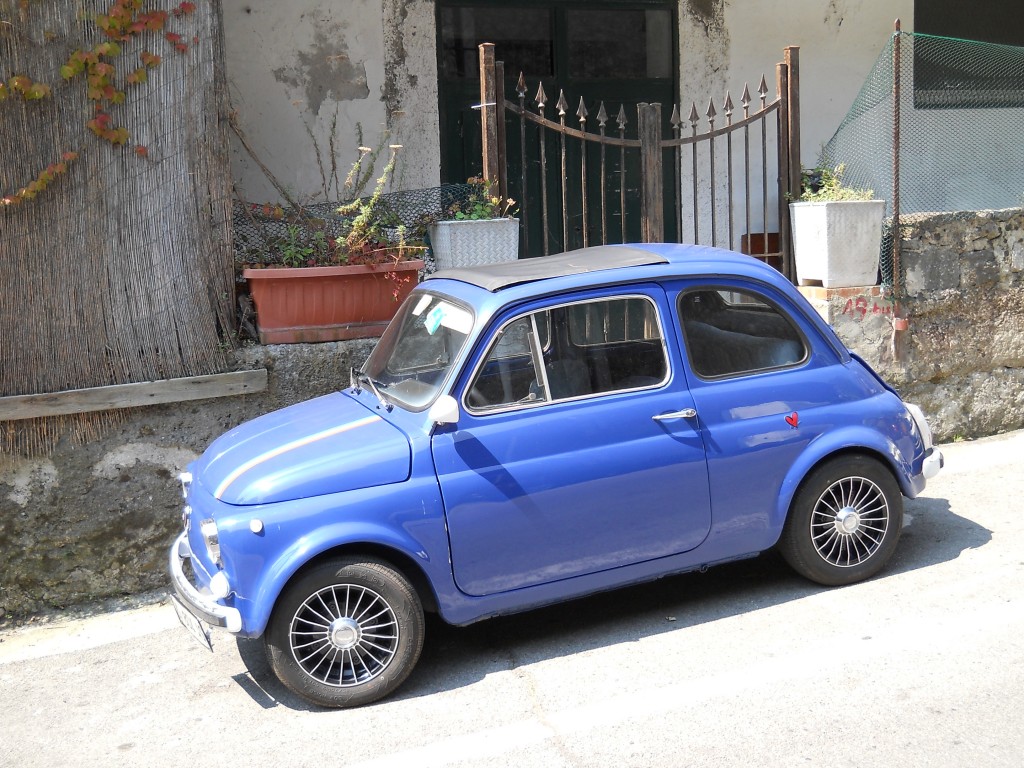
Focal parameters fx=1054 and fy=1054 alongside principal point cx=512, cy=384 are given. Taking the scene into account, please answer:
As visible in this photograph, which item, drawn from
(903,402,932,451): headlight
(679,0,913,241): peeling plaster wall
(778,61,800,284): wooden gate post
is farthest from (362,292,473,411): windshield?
(679,0,913,241): peeling plaster wall

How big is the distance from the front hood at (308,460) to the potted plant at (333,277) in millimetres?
1371

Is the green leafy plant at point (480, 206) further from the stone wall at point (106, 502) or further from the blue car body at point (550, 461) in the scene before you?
the blue car body at point (550, 461)

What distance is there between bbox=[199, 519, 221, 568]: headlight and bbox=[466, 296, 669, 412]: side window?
113 cm

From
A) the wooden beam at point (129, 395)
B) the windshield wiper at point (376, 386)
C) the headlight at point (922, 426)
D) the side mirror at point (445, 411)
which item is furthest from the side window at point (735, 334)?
the wooden beam at point (129, 395)

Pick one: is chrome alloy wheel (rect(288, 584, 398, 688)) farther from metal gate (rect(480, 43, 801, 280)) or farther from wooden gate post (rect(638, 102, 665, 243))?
metal gate (rect(480, 43, 801, 280))

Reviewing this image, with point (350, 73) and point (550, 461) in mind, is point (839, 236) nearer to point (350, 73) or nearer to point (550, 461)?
point (550, 461)

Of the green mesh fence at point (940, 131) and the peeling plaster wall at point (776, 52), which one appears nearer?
the green mesh fence at point (940, 131)

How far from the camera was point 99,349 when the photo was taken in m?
5.52

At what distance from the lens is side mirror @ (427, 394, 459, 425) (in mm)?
4191

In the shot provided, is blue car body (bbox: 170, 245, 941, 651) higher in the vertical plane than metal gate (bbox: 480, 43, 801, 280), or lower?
lower

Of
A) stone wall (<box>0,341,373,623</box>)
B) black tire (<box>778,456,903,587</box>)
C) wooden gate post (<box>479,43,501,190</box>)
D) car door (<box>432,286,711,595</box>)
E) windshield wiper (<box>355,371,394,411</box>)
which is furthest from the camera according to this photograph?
wooden gate post (<box>479,43,501,190</box>)

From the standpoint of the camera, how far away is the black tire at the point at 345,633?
160 inches

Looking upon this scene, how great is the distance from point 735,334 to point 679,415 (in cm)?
55

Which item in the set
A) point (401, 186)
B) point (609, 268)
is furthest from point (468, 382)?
point (401, 186)
